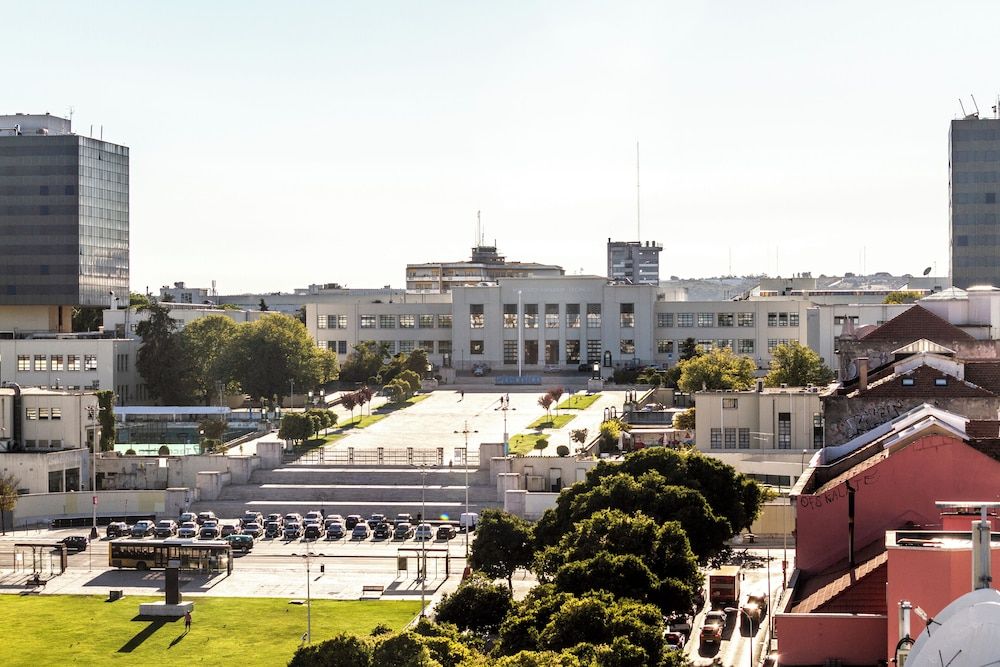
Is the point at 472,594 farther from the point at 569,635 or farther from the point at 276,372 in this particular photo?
the point at 276,372

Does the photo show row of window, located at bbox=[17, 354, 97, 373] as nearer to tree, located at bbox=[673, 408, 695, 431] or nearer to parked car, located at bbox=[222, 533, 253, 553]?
tree, located at bbox=[673, 408, 695, 431]

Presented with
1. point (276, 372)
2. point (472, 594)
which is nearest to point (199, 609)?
point (472, 594)

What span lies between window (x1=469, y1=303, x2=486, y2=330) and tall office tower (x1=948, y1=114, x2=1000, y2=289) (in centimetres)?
4356

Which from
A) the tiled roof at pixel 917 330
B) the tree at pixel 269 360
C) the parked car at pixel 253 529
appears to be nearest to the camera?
the parked car at pixel 253 529

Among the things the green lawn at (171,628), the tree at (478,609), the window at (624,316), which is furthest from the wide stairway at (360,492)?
the window at (624,316)

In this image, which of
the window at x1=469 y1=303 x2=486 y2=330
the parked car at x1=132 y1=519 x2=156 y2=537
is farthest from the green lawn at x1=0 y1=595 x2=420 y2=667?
the window at x1=469 y1=303 x2=486 y2=330

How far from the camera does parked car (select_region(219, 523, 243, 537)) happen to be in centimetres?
6821

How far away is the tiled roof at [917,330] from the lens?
2724 inches

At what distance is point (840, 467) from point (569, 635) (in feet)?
31.1

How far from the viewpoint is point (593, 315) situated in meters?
142

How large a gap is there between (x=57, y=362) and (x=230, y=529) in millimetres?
48902

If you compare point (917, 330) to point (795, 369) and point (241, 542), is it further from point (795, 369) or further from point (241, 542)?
point (241, 542)

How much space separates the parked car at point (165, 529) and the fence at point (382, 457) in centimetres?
1166

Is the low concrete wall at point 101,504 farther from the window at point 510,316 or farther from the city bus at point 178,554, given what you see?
the window at point 510,316
